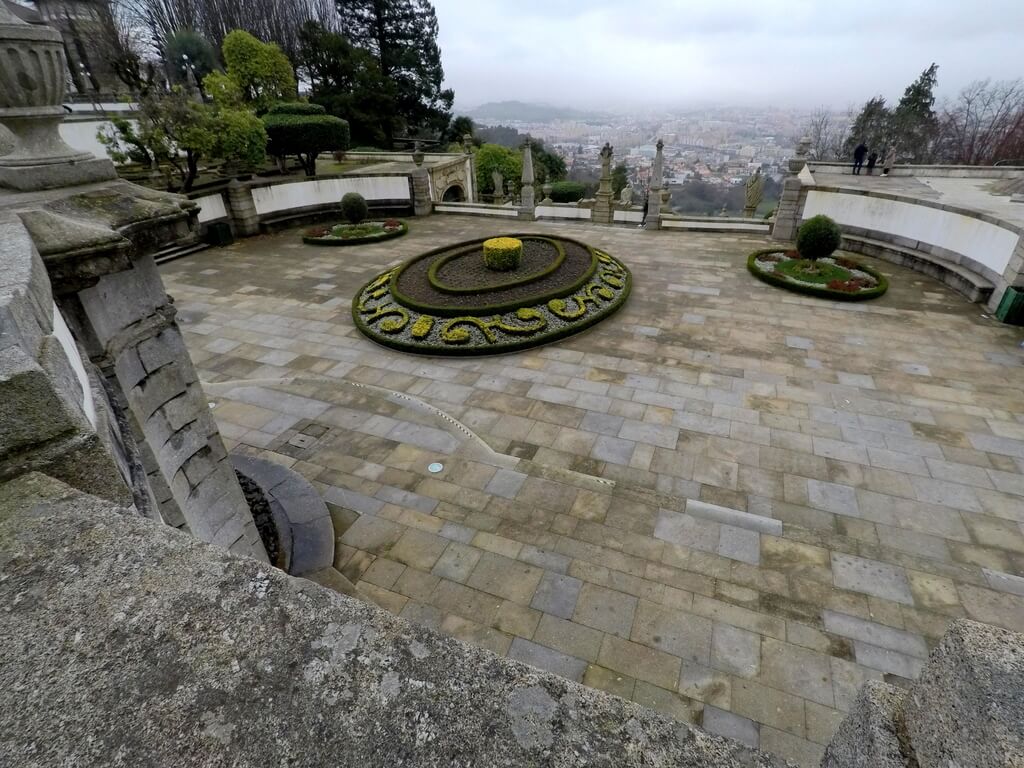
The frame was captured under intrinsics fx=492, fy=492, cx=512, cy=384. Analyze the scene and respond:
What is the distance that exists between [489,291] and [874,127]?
5576 centimetres

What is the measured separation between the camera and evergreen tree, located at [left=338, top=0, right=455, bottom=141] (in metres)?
43.2

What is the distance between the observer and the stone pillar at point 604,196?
974 inches

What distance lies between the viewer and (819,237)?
15.5 metres

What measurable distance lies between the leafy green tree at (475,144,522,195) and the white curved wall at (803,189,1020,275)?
1148 inches

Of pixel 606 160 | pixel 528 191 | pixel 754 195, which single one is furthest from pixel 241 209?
pixel 754 195

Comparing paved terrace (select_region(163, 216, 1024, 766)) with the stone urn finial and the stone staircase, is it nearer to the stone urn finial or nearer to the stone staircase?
the stone staircase

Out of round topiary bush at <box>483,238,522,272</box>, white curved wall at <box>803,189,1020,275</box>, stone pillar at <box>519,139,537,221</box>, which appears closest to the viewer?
white curved wall at <box>803,189,1020,275</box>

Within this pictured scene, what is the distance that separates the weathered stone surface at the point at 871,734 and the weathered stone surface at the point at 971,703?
0.06 m

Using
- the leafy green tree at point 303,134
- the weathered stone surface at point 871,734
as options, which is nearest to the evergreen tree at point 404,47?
the leafy green tree at point 303,134

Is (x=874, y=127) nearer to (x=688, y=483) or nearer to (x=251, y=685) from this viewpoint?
(x=688, y=483)

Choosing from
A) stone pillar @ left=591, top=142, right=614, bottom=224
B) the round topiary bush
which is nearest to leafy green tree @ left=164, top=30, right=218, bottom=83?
stone pillar @ left=591, top=142, right=614, bottom=224

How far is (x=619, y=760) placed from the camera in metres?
1.43

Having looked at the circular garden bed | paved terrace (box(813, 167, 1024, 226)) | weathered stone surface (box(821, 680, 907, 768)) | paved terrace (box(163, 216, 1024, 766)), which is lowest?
paved terrace (box(163, 216, 1024, 766))

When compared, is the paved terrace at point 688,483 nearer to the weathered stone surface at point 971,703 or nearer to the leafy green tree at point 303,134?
the weathered stone surface at point 971,703
